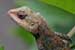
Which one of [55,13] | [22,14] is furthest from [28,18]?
[55,13]

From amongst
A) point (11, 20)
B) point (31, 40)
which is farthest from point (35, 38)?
point (11, 20)

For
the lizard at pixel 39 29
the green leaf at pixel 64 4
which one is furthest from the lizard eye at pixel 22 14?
the green leaf at pixel 64 4

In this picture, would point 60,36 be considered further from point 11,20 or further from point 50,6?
point 11,20

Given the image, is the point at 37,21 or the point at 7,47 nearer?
the point at 37,21

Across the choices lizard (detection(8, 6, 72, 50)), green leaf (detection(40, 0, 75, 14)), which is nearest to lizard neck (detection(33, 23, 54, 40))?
lizard (detection(8, 6, 72, 50))

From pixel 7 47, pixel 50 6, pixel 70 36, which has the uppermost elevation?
pixel 50 6

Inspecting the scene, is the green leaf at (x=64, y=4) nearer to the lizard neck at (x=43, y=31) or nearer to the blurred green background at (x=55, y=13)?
the blurred green background at (x=55, y=13)

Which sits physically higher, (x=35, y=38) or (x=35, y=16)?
(x=35, y=16)
